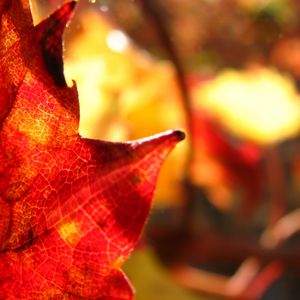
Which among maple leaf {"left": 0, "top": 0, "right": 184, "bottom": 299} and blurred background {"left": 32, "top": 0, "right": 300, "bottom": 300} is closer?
A: maple leaf {"left": 0, "top": 0, "right": 184, "bottom": 299}

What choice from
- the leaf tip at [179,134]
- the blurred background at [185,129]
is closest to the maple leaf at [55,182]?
the leaf tip at [179,134]

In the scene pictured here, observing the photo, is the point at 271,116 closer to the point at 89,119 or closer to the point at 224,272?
the point at 89,119

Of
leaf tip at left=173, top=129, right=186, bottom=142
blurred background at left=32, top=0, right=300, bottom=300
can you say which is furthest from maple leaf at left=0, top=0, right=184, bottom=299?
blurred background at left=32, top=0, right=300, bottom=300

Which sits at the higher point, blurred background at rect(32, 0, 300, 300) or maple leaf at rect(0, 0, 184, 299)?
maple leaf at rect(0, 0, 184, 299)

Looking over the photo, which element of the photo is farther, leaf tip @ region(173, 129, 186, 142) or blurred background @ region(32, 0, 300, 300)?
blurred background @ region(32, 0, 300, 300)

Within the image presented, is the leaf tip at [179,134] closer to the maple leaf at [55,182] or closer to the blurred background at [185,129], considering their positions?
the maple leaf at [55,182]

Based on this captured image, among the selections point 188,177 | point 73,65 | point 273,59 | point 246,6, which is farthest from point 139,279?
point 273,59

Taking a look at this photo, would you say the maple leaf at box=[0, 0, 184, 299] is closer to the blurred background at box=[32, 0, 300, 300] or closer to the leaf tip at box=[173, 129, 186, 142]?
the leaf tip at box=[173, 129, 186, 142]

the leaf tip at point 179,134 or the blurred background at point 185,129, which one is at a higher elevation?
the leaf tip at point 179,134

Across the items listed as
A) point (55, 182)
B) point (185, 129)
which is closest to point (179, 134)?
point (55, 182)
